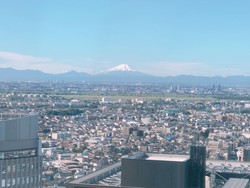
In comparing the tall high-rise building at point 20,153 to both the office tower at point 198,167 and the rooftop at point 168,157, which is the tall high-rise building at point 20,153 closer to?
the office tower at point 198,167

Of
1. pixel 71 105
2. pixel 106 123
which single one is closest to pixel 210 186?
pixel 106 123

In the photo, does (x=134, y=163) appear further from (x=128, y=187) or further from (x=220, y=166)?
(x=220, y=166)

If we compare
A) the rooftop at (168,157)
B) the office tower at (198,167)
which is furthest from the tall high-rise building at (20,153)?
the rooftop at (168,157)

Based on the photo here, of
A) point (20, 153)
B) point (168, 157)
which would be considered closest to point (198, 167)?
point (168, 157)

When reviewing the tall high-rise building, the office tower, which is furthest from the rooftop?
the tall high-rise building

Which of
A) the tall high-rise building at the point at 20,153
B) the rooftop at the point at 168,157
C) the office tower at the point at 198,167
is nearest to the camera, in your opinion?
the tall high-rise building at the point at 20,153

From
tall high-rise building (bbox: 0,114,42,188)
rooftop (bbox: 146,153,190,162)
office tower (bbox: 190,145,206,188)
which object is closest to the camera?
tall high-rise building (bbox: 0,114,42,188)

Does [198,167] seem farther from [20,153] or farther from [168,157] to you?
[20,153]

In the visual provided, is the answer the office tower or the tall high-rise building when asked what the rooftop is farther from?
the tall high-rise building

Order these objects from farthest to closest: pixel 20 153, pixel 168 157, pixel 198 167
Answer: pixel 168 157, pixel 198 167, pixel 20 153
